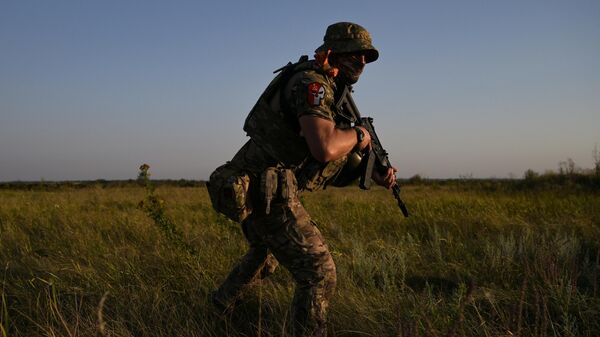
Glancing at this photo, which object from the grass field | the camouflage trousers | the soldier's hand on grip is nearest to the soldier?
the camouflage trousers

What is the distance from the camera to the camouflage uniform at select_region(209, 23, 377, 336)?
8.31 ft

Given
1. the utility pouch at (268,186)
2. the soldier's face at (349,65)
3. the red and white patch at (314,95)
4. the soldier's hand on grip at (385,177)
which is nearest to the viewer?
the red and white patch at (314,95)

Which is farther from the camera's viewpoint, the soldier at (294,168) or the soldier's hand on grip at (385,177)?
the soldier's hand on grip at (385,177)

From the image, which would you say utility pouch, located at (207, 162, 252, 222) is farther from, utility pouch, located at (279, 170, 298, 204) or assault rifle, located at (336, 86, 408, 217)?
assault rifle, located at (336, 86, 408, 217)

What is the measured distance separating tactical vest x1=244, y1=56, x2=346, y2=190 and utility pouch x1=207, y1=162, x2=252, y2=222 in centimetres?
21

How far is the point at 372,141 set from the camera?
3.06 meters

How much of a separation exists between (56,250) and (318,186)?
11.8 ft

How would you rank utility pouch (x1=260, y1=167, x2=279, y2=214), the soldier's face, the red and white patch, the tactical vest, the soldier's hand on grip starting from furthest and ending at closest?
the soldier's hand on grip → the soldier's face → the tactical vest → utility pouch (x1=260, y1=167, x2=279, y2=214) → the red and white patch

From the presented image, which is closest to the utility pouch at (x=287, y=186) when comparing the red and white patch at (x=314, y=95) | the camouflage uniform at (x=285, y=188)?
the camouflage uniform at (x=285, y=188)

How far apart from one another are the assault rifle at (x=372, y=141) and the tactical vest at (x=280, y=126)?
279 millimetres

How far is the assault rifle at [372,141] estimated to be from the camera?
277cm

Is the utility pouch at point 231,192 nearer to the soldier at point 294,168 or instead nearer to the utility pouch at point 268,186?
the soldier at point 294,168

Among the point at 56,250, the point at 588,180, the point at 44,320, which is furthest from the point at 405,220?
the point at 588,180

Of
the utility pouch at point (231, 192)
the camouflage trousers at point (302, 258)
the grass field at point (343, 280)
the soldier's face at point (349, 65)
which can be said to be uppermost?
the soldier's face at point (349, 65)
